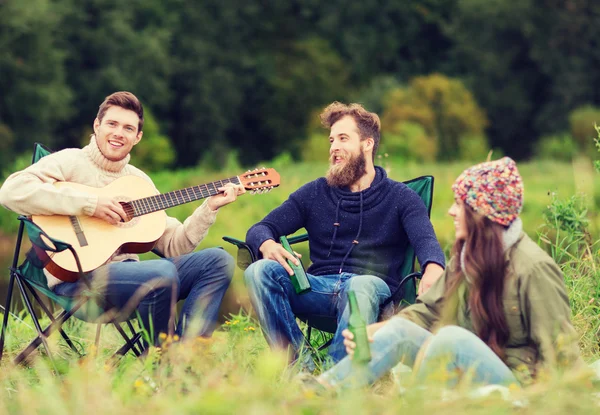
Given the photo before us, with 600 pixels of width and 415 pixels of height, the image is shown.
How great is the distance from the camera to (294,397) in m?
3.16

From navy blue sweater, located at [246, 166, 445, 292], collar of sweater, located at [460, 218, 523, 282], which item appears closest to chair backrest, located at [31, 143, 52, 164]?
navy blue sweater, located at [246, 166, 445, 292]

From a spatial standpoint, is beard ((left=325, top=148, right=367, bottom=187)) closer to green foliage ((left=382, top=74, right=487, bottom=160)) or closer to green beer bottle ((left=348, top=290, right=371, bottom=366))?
green beer bottle ((left=348, top=290, right=371, bottom=366))

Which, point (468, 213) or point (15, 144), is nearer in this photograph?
point (468, 213)

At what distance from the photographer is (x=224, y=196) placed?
432cm

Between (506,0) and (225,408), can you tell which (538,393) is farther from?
(506,0)

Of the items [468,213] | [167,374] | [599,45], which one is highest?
[599,45]

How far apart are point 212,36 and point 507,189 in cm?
2663

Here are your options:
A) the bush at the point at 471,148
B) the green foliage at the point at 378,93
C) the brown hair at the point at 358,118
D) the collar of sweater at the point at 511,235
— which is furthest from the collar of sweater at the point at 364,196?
the green foliage at the point at 378,93

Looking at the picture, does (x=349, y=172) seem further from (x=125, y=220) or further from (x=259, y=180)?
(x=125, y=220)

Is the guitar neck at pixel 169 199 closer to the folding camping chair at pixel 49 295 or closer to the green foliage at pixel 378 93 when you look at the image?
the folding camping chair at pixel 49 295

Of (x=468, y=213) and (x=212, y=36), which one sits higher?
(x=212, y=36)

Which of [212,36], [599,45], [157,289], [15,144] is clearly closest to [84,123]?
[15,144]

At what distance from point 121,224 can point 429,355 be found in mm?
1543

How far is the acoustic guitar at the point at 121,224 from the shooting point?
4.15 m
